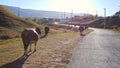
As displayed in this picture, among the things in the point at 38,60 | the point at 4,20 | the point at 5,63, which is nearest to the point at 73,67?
the point at 38,60

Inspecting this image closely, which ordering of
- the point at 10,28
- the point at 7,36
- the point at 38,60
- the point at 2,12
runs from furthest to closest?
the point at 2,12
the point at 10,28
the point at 7,36
the point at 38,60

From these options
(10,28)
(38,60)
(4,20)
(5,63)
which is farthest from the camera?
(4,20)

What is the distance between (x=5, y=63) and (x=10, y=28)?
101 ft

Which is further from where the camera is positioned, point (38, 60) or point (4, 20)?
point (4, 20)

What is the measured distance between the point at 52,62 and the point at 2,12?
133ft

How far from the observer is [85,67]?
14.4 meters

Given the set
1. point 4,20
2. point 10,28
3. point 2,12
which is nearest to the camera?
point 10,28

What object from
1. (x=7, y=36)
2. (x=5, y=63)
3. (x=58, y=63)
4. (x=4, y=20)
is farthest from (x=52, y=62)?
(x=4, y=20)

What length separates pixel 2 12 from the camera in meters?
54.2

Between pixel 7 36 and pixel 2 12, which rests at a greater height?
pixel 2 12

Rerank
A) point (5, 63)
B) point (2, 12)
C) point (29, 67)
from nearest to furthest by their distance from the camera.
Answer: point (29, 67) < point (5, 63) < point (2, 12)

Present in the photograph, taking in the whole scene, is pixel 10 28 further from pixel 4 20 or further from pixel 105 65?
pixel 105 65

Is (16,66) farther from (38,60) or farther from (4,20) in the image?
(4,20)

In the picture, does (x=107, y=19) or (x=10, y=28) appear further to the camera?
(x=107, y=19)
